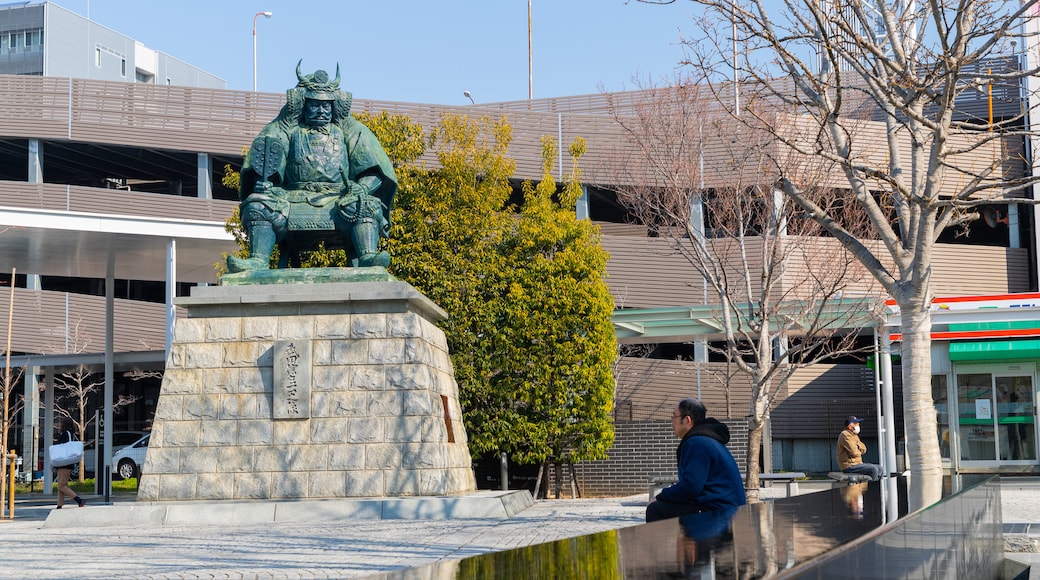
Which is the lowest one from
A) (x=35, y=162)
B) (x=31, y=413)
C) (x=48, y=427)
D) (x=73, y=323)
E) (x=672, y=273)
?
(x=48, y=427)

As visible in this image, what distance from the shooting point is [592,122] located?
32.5 metres

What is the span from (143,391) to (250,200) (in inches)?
1267

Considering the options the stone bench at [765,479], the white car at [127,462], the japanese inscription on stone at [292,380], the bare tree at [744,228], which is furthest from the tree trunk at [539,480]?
the white car at [127,462]

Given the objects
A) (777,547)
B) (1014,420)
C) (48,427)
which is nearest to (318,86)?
(777,547)

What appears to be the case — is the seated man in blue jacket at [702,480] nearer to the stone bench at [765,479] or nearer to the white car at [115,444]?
the stone bench at [765,479]

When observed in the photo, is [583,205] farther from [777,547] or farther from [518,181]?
[777,547]

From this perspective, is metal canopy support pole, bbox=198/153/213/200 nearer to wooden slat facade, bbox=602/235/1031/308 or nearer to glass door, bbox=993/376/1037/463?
wooden slat facade, bbox=602/235/1031/308

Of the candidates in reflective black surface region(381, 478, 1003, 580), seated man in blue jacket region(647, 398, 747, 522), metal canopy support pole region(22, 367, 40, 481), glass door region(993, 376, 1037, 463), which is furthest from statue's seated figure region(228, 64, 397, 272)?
metal canopy support pole region(22, 367, 40, 481)

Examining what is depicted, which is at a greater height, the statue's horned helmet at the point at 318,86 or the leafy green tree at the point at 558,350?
the statue's horned helmet at the point at 318,86

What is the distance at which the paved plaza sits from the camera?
29.6 feet

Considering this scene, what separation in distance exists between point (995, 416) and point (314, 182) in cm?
1691

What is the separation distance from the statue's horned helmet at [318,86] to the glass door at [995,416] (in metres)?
16.1

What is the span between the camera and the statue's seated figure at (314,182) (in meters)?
15.0

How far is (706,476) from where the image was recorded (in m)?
6.81
